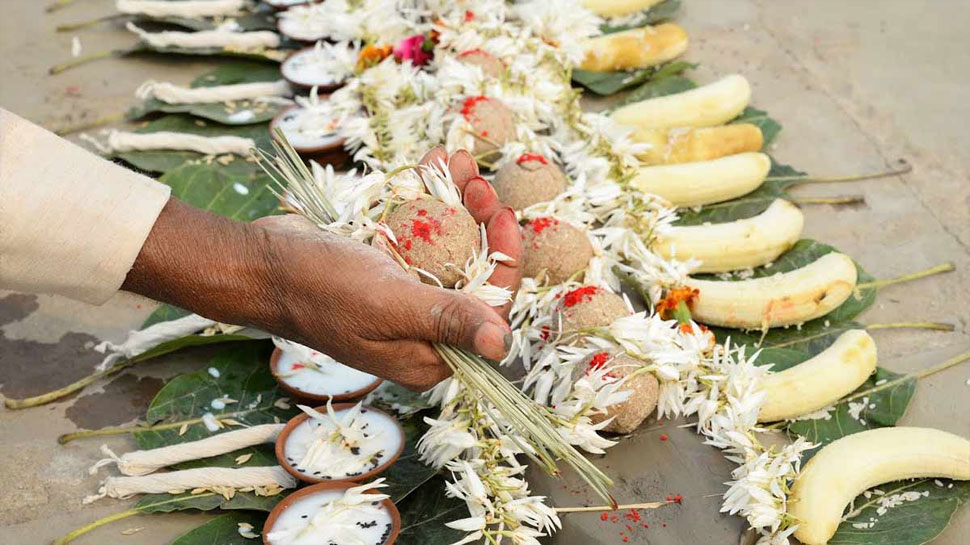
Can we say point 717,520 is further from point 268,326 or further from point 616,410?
point 268,326

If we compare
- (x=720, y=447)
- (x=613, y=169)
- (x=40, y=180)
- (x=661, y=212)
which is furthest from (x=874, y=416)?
(x=40, y=180)

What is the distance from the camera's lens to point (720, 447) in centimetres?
265

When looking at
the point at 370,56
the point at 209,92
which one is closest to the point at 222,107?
the point at 209,92

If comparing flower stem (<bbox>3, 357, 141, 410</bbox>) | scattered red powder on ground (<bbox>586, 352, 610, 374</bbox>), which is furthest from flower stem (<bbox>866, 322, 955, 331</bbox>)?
flower stem (<bbox>3, 357, 141, 410</bbox>)

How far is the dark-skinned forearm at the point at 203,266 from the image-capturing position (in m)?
2.25

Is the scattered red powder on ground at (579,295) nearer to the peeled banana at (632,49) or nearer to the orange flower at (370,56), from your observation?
the orange flower at (370,56)

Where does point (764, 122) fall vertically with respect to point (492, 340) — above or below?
below

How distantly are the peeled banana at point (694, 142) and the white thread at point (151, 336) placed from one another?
1867 millimetres

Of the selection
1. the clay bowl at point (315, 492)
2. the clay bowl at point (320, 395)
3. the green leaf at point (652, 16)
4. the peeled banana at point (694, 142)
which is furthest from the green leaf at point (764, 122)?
the clay bowl at point (315, 492)

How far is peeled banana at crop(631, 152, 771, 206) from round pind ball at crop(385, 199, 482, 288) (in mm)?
1275

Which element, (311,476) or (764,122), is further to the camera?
(764,122)

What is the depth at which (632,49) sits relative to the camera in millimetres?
4801

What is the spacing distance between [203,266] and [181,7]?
12.1 feet

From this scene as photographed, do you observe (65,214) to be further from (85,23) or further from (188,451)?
(85,23)
